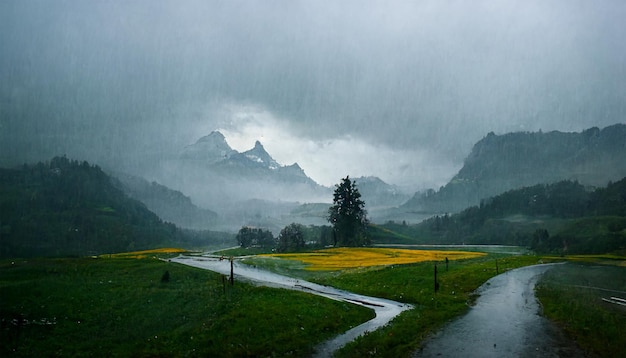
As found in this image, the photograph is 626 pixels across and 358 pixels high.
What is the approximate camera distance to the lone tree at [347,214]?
144250 millimetres

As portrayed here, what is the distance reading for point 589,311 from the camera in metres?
34.2

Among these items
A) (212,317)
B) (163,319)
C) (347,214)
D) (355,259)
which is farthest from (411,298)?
(347,214)

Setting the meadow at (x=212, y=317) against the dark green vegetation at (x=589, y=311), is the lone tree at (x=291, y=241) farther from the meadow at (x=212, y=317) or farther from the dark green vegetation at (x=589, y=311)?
the dark green vegetation at (x=589, y=311)

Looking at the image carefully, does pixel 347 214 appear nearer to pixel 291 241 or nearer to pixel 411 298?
pixel 291 241

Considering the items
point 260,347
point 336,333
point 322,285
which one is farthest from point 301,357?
point 322,285

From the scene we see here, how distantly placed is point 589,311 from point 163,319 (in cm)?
3559

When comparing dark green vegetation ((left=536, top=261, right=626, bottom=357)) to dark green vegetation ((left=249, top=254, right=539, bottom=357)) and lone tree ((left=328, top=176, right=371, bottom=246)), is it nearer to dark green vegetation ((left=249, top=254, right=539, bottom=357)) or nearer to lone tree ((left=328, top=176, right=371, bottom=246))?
dark green vegetation ((left=249, top=254, right=539, bottom=357))

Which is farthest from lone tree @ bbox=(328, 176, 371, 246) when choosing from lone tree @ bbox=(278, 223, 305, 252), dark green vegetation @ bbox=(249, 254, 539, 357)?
dark green vegetation @ bbox=(249, 254, 539, 357)

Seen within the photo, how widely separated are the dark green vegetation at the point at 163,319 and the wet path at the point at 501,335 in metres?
8.19

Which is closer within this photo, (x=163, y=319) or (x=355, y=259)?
(x=163, y=319)

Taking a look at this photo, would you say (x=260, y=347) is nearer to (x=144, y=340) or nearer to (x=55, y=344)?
(x=144, y=340)

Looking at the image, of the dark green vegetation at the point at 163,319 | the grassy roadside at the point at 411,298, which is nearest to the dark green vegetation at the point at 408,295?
the grassy roadside at the point at 411,298

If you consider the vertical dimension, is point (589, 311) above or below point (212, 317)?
below

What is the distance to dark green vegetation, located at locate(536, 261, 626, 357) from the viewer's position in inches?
1028
